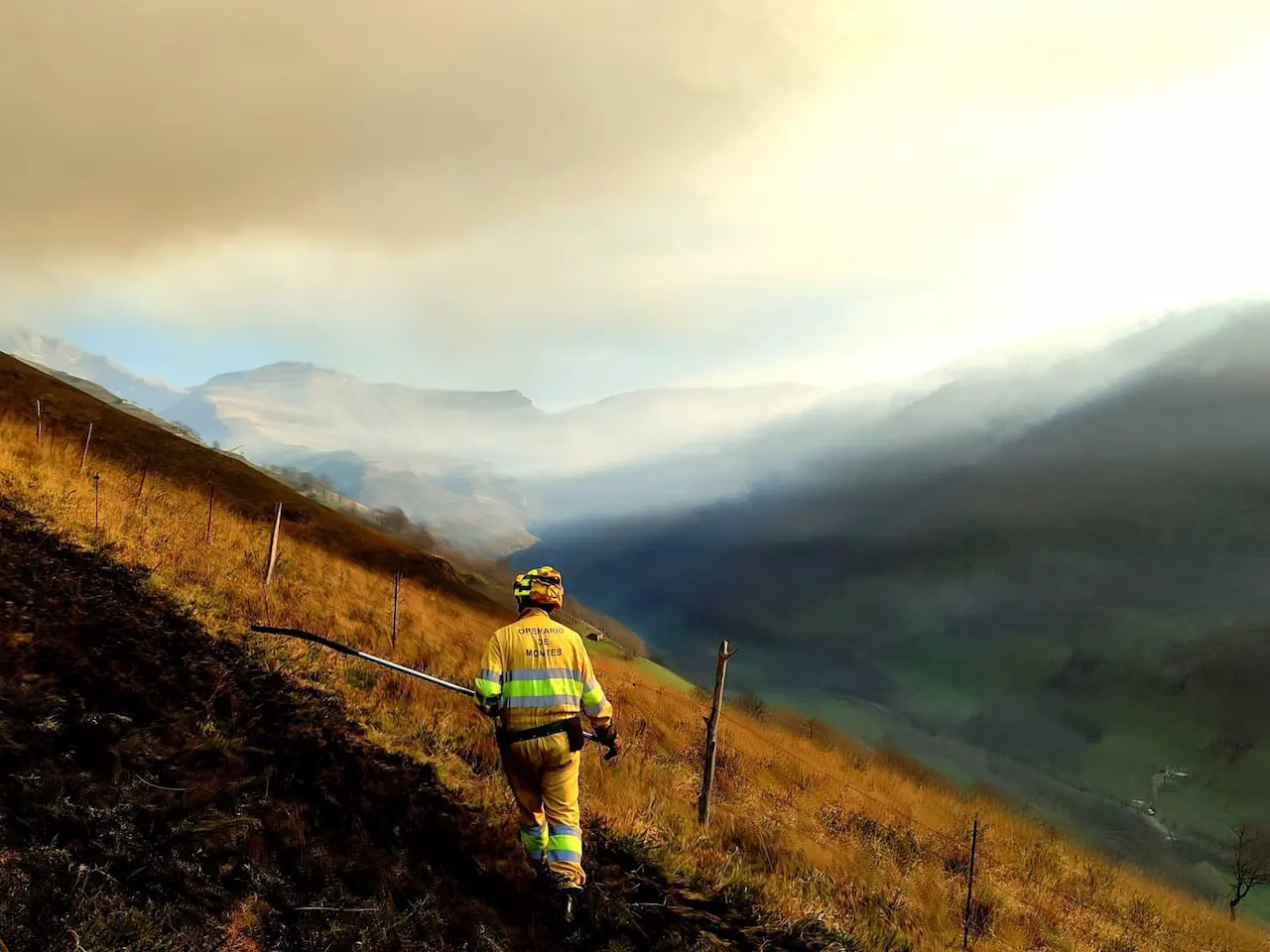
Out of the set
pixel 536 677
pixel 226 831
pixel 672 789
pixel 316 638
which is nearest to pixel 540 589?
pixel 536 677

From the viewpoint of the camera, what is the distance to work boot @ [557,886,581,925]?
494cm

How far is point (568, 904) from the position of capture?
197 inches

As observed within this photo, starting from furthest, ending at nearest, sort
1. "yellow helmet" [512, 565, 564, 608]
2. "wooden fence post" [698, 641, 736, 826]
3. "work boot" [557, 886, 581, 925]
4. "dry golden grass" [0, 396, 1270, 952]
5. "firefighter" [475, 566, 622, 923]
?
"wooden fence post" [698, 641, 736, 826] < "dry golden grass" [0, 396, 1270, 952] < "yellow helmet" [512, 565, 564, 608] < "firefighter" [475, 566, 622, 923] < "work boot" [557, 886, 581, 925]

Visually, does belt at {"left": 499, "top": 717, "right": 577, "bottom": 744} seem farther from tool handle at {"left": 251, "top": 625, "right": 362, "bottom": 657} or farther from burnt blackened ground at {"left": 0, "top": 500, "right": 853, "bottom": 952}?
tool handle at {"left": 251, "top": 625, "right": 362, "bottom": 657}

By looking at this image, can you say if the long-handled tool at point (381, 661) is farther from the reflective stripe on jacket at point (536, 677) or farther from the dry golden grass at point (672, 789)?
the dry golden grass at point (672, 789)

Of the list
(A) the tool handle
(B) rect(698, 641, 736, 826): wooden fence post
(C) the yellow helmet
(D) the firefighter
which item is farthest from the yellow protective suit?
(B) rect(698, 641, 736, 826): wooden fence post

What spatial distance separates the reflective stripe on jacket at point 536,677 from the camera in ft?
17.3

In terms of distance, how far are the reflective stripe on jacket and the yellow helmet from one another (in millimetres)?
214

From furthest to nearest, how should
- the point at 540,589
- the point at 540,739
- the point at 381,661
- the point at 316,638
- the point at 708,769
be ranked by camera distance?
the point at 708,769 → the point at 316,638 → the point at 381,661 → the point at 540,589 → the point at 540,739

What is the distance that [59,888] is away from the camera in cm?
396

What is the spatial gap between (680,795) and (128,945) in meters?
7.05

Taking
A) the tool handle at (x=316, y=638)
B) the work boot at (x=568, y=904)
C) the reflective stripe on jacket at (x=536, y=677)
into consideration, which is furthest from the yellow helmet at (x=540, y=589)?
the work boot at (x=568, y=904)

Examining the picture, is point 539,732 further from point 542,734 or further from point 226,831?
point 226,831

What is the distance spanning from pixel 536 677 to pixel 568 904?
1853mm
